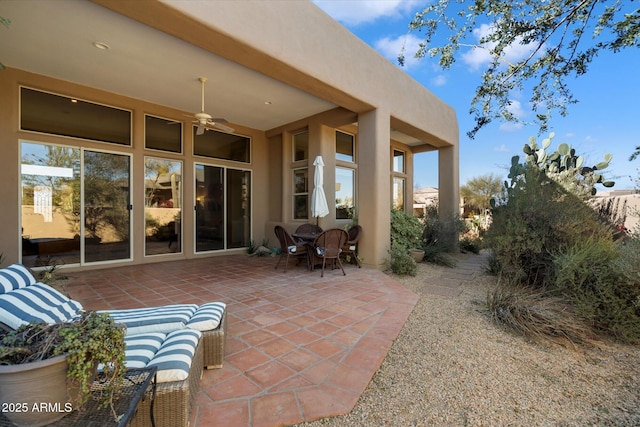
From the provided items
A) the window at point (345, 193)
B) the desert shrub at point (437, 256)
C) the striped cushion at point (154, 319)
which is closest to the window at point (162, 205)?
the window at point (345, 193)

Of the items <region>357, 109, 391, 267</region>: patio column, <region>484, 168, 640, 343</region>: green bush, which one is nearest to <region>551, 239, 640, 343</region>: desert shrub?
<region>484, 168, 640, 343</region>: green bush

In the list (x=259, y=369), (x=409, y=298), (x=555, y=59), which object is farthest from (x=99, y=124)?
(x=555, y=59)

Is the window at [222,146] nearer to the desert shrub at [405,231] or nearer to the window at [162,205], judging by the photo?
the window at [162,205]

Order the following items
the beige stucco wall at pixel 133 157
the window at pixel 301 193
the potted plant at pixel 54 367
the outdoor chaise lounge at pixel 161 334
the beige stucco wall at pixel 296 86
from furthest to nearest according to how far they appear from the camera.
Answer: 1. the window at pixel 301 193
2. the beige stucco wall at pixel 133 157
3. the beige stucco wall at pixel 296 86
4. the outdoor chaise lounge at pixel 161 334
5. the potted plant at pixel 54 367

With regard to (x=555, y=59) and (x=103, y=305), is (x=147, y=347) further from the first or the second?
(x=555, y=59)

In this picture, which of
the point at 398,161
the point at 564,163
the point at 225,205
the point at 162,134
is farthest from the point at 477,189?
the point at 162,134

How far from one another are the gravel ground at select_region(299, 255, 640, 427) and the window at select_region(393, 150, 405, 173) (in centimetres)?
743

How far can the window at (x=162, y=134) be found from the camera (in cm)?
627

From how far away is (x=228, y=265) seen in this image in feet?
20.1

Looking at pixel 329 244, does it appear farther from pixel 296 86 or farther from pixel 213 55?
pixel 213 55

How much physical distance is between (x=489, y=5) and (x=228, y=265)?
6.30 metres

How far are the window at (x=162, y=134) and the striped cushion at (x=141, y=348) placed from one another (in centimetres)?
555

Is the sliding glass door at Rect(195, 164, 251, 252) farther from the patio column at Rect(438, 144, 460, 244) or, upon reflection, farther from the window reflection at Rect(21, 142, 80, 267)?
the patio column at Rect(438, 144, 460, 244)

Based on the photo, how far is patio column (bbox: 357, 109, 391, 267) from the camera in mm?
5805
